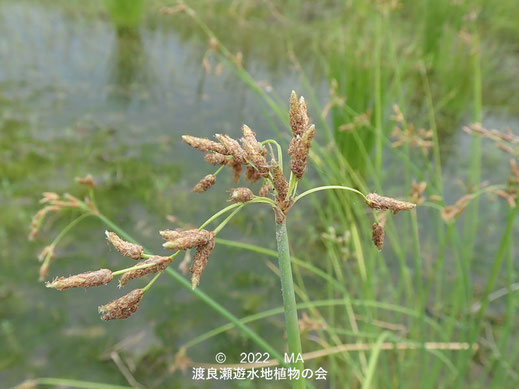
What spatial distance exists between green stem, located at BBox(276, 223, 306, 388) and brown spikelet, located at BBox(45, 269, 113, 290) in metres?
0.17

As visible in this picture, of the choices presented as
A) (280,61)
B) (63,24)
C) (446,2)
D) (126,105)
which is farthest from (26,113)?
(446,2)

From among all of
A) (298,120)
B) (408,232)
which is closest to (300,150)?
(298,120)

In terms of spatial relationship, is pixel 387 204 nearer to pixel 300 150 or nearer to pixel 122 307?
pixel 300 150

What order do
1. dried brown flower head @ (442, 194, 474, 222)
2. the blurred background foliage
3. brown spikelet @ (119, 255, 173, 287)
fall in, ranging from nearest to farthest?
brown spikelet @ (119, 255, 173, 287)
dried brown flower head @ (442, 194, 474, 222)
the blurred background foliage

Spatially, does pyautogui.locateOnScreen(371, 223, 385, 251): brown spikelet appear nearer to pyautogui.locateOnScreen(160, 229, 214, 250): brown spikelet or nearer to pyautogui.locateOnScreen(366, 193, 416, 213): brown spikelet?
pyautogui.locateOnScreen(366, 193, 416, 213): brown spikelet

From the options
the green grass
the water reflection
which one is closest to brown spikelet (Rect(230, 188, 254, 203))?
the green grass

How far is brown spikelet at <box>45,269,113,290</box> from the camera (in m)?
0.37

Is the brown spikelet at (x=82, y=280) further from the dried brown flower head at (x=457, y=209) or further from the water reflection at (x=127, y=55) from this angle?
the water reflection at (x=127, y=55)

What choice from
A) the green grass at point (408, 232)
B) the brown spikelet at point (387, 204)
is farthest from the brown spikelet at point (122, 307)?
the green grass at point (408, 232)

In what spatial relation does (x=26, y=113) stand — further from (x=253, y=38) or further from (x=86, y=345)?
(x=253, y=38)

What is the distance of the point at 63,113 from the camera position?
3.15 m

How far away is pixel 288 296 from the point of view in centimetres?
41

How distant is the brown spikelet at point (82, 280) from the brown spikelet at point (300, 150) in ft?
0.70

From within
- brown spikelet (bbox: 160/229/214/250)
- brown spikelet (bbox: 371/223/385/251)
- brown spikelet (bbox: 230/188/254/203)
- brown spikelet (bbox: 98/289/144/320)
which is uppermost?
brown spikelet (bbox: 230/188/254/203)
